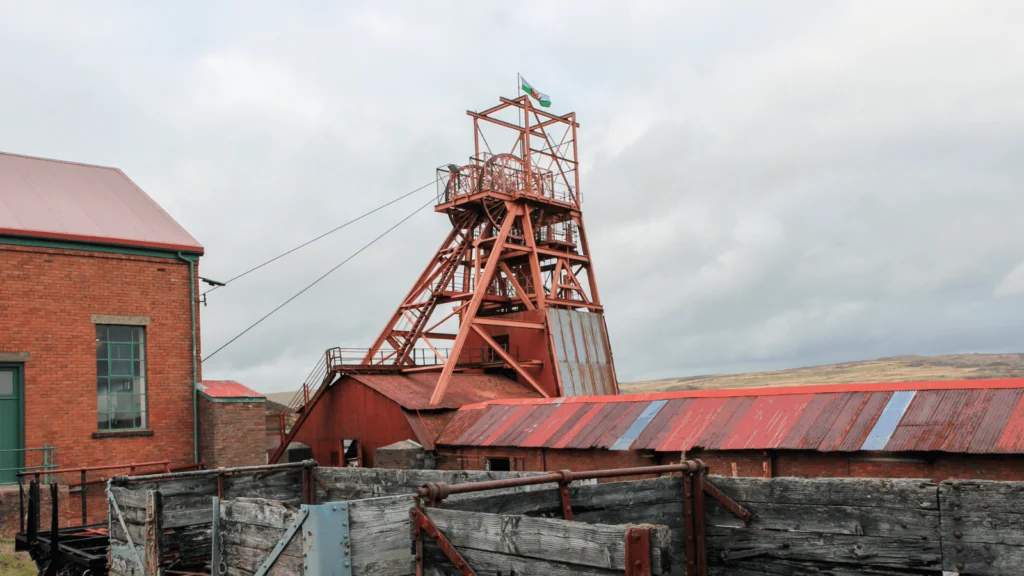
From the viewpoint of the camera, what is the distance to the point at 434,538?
17.1 feet

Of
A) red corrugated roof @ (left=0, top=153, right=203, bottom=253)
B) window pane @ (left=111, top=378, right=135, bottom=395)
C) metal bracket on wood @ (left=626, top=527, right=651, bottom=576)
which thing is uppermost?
red corrugated roof @ (left=0, top=153, right=203, bottom=253)

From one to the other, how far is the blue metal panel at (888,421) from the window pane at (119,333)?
1630 cm

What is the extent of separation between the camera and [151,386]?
20.2m

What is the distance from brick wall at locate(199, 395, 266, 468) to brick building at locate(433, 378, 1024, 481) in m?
5.29

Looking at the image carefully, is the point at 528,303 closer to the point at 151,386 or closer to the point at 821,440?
the point at 151,386

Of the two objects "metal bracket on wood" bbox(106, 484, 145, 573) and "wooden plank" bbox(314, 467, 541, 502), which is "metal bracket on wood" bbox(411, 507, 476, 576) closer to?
"wooden plank" bbox(314, 467, 541, 502)

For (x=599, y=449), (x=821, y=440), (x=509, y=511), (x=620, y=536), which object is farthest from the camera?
(x=599, y=449)

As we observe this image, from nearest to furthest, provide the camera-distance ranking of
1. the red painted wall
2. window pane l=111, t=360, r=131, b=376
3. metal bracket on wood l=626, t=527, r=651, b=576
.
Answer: metal bracket on wood l=626, t=527, r=651, b=576
window pane l=111, t=360, r=131, b=376
the red painted wall

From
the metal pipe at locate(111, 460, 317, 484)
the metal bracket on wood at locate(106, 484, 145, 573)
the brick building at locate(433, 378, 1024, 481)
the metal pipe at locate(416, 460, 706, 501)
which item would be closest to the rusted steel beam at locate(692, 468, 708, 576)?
the metal pipe at locate(416, 460, 706, 501)

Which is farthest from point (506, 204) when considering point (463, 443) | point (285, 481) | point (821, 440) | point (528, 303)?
point (285, 481)

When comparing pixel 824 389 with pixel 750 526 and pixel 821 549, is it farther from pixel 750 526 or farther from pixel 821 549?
pixel 821 549

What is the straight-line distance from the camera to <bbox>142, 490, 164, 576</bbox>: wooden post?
7.85m

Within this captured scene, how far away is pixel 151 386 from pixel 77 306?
2529 millimetres

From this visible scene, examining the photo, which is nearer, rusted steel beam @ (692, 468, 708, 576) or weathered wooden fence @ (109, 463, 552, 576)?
Answer: rusted steel beam @ (692, 468, 708, 576)
